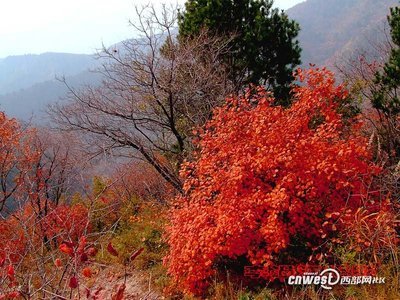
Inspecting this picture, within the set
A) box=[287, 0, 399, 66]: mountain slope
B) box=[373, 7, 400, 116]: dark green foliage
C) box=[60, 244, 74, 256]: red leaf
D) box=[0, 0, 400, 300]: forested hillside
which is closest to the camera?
box=[60, 244, 74, 256]: red leaf

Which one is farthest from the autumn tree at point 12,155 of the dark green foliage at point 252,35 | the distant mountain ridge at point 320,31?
the distant mountain ridge at point 320,31

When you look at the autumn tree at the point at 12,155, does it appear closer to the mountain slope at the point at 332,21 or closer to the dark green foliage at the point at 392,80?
the dark green foliage at the point at 392,80

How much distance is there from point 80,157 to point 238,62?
6079 mm

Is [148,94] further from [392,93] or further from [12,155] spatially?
[12,155]

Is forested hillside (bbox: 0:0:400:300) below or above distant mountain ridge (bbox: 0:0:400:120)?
below

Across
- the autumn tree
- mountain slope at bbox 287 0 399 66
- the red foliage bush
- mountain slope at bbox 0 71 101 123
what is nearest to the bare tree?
the red foliage bush

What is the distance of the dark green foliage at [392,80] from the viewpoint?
8.71m

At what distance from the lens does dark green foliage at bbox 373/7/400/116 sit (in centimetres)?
871

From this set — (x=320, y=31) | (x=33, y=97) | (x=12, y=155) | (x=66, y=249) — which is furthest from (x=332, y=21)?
(x=66, y=249)

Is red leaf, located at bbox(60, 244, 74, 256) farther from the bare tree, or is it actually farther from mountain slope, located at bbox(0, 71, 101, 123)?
mountain slope, located at bbox(0, 71, 101, 123)

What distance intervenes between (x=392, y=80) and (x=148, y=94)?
6.49 m

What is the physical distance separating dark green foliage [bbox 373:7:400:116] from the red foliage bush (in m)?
3.13

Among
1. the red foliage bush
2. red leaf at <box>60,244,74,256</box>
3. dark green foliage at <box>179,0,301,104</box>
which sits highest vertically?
dark green foliage at <box>179,0,301,104</box>

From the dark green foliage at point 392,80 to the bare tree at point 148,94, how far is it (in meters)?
4.46
